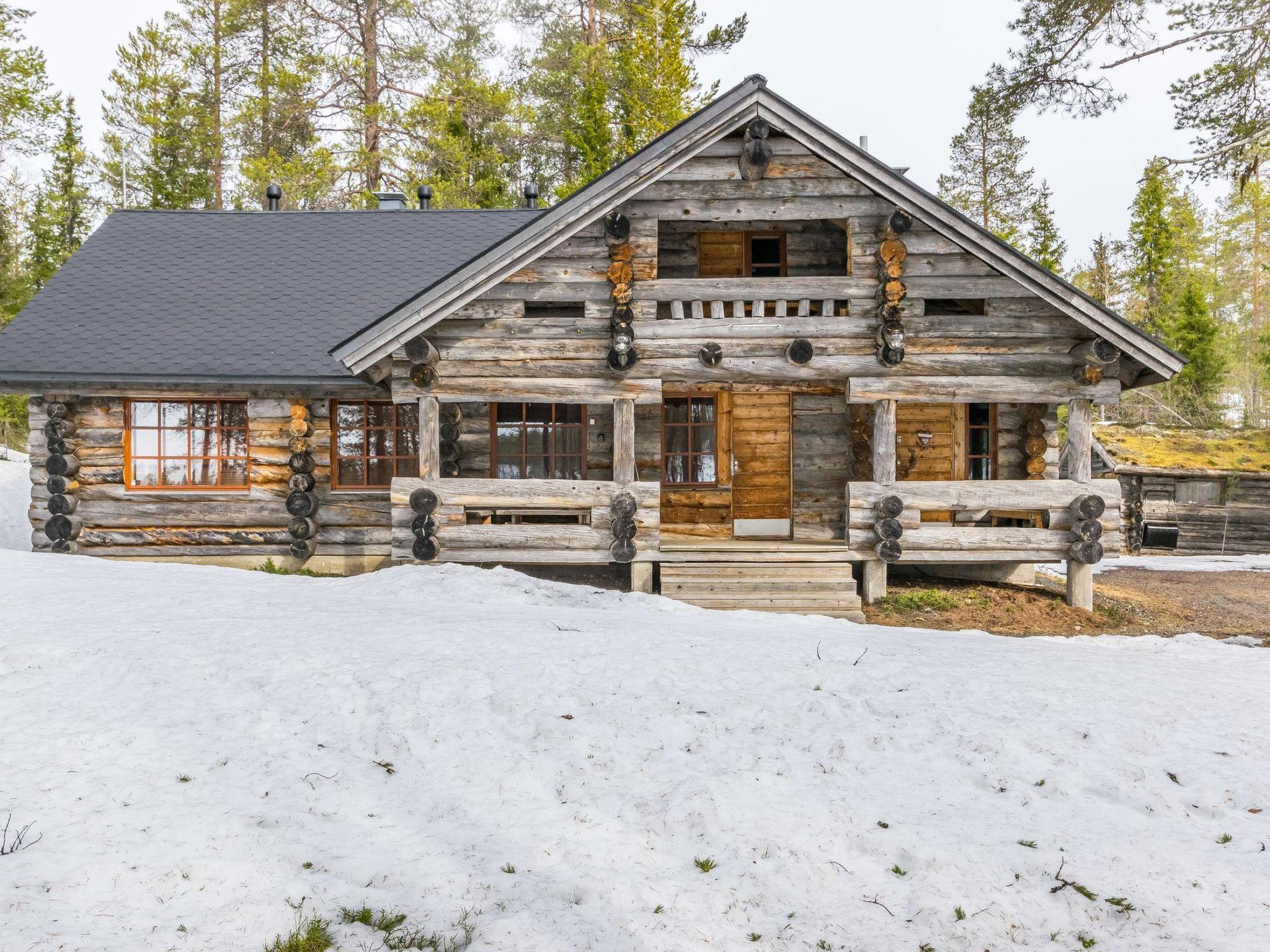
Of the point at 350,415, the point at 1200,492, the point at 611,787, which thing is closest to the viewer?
the point at 611,787

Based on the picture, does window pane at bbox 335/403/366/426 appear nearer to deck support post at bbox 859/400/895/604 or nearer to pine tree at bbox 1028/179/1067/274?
deck support post at bbox 859/400/895/604

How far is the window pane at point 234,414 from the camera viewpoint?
40.0 ft

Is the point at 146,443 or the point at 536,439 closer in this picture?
the point at 146,443

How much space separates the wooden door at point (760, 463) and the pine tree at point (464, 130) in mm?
15411

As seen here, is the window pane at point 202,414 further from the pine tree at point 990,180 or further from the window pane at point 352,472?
the pine tree at point 990,180

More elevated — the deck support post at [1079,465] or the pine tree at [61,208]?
the pine tree at [61,208]

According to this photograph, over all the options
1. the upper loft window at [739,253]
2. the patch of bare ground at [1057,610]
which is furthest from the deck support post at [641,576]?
the upper loft window at [739,253]

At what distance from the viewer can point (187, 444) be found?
12.1 meters

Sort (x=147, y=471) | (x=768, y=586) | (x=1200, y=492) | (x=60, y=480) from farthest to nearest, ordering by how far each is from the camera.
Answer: (x=1200, y=492)
(x=147, y=471)
(x=60, y=480)
(x=768, y=586)

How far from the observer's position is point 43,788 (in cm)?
395

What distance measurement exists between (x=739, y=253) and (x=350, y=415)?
663 centimetres

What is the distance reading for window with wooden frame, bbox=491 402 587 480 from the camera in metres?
12.4

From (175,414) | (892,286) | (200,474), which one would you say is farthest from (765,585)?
(175,414)

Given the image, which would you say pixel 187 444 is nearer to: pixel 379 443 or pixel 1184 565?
pixel 379 443
